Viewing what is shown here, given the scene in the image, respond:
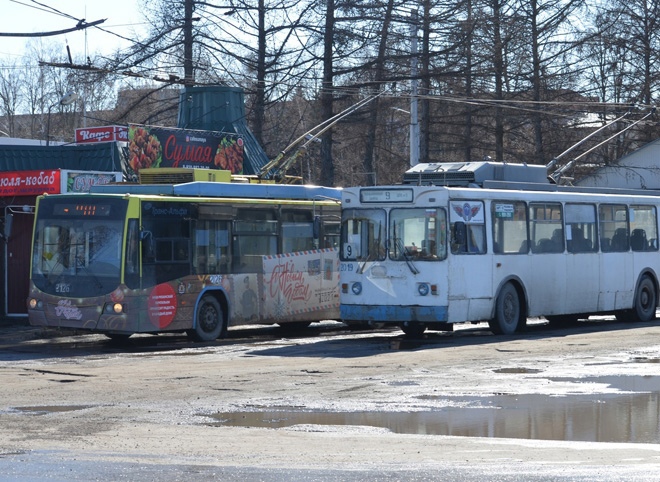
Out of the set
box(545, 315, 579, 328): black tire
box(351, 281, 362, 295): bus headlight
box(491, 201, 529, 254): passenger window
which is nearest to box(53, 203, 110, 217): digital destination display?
box(351, 281, 362, 295): bus headlight

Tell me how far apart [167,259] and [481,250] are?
5.33 m

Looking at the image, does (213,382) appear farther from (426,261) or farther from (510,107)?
(510,107)

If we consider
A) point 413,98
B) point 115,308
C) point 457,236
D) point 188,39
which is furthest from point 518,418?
point 188,39

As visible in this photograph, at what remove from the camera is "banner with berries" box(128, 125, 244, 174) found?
2692cm

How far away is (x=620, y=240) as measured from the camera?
23.7m

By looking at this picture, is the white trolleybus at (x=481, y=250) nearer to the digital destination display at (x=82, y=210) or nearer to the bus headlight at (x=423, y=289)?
the bus headlight at (x=423, y=289)

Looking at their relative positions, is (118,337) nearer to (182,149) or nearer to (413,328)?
(413,328)

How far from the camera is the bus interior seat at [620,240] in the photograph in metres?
23.5

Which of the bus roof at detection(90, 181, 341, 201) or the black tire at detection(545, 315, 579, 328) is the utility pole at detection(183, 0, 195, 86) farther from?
the black tire at detection(545, 315, 579, 328)

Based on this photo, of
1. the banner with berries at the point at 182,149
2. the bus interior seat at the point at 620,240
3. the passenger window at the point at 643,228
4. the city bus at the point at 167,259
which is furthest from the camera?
the banner with berries at the point at 182,149

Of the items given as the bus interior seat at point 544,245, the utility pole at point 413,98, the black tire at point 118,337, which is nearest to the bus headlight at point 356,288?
the bus interior seat at point 544,245

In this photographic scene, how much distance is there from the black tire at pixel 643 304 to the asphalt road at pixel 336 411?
18.5 feet

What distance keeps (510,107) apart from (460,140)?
8.90 ft

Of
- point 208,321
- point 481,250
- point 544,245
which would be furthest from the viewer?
point 544,245
